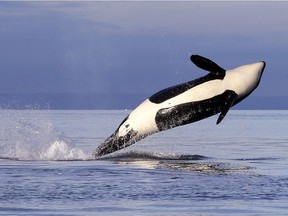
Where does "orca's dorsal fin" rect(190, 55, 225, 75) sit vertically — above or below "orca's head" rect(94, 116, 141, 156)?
above

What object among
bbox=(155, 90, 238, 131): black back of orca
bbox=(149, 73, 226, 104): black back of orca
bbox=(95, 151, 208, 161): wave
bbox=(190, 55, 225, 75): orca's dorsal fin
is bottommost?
bbox=(95, 151, 208, 161): wave

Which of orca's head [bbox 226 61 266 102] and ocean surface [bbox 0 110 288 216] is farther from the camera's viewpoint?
orca's head [bbox 226 61 266 102]

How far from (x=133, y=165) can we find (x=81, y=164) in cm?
144

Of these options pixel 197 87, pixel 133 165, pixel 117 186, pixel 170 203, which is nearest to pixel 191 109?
pixel 197 87

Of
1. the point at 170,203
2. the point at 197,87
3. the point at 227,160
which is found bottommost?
the point at 170,203

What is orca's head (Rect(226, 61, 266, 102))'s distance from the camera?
2358 cm

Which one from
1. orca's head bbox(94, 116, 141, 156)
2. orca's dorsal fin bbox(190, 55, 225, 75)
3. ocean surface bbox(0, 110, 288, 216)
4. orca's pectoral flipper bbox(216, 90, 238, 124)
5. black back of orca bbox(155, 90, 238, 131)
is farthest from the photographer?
orca's head bbox(94, 116, 141, 156)

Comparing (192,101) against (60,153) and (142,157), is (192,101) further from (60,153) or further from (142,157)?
(60,153)

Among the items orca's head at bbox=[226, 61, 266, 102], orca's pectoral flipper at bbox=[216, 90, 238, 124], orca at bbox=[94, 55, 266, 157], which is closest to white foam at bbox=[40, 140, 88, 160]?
orca at bbox=[94, 55, 266, 157]

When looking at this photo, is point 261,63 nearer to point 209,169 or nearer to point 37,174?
point 209,169

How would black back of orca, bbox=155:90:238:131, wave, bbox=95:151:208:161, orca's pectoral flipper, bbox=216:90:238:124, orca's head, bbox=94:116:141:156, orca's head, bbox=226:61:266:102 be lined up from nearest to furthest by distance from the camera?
orca's pectoral flipper, bbox=216:90:238:124 < black back of orca, bbox=155:90:238:131 < orca's head, bbox=226:61:266:102 < orca's head, bbox=94:116:141:156 < wave, bbox=95:151:208:161

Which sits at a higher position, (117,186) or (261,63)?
(261,63)

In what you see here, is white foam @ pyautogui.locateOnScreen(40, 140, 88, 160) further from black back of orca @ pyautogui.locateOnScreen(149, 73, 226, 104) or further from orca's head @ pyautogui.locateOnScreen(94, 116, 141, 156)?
black back of orca @ pyautogui.locateOnScreen(149, 73, 226, 104)

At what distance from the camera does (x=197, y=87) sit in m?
23.5
